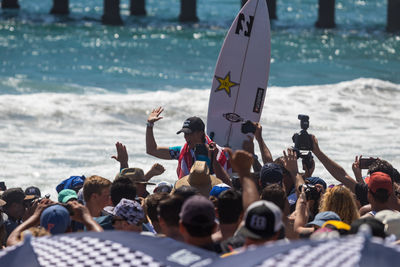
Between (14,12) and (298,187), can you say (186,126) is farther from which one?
(14,12)

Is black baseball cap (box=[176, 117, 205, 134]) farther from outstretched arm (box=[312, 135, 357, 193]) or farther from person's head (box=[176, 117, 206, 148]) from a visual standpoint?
outstretched arm (box=[312, 135, 357, 193])

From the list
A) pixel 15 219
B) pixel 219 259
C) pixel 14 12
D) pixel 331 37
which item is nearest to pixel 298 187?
pixel 15 219

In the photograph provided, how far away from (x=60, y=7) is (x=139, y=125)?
23375mm

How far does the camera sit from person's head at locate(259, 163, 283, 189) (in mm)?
5438

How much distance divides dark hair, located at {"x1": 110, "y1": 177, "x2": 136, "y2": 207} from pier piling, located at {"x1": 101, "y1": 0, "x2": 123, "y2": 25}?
29.5 metres

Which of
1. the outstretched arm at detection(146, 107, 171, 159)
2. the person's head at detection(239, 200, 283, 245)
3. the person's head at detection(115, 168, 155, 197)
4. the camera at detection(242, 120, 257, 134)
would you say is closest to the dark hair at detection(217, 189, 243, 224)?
the person's head at detection(239, 200, 283, 245)

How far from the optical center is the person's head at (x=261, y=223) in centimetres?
344

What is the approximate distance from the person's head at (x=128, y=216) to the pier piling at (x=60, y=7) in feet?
108

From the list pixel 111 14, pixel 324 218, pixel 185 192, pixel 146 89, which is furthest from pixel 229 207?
pixel 111 14

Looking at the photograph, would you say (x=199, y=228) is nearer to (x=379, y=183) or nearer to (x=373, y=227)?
(x=373, y=227)

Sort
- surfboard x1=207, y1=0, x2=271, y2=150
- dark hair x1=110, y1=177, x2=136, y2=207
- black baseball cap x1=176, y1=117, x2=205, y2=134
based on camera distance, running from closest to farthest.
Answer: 1. dark hair x1=110, y1=177, x2=136, y2=207
2. black baseball cap x1=176, y1=117, x2=205, y2=134
3. surfboard x1=207, y1=0, x2=271, y2=150

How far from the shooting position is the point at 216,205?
4531 mm

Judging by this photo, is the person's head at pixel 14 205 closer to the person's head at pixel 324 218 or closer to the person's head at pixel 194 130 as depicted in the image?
the person's head at pixel 194 130

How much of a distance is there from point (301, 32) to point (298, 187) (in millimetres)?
29299
